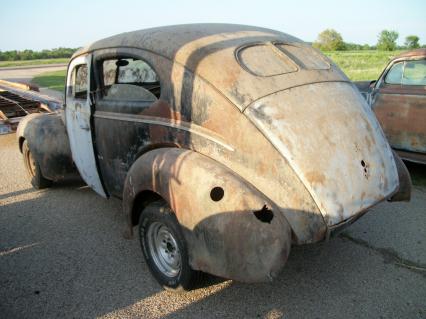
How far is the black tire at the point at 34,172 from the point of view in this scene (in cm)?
526

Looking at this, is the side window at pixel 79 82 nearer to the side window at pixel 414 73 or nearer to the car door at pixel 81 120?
the car door at pixel 81 120

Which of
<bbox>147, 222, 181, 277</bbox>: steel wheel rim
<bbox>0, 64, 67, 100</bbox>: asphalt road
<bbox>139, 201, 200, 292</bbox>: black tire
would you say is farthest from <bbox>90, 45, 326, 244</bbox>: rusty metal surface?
<bbox>0, 64, 67, 100</bbox>: asphalt road

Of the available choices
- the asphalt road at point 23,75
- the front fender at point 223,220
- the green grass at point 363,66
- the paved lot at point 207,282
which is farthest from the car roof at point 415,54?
the asphalt road at point 23,75

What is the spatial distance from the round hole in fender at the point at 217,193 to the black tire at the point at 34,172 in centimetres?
354

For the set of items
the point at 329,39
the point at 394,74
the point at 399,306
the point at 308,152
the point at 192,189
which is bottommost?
the point at 399,306

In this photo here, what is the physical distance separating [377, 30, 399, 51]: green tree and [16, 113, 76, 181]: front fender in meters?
77.8

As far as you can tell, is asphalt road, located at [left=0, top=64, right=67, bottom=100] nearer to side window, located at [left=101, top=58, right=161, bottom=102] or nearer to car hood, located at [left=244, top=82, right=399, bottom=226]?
side window, located at [left=101, top=58, right=161, bottom=102]

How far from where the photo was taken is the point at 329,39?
8344 centimetres

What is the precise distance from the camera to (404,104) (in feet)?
17.7

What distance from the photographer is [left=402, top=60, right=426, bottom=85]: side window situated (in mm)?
5366

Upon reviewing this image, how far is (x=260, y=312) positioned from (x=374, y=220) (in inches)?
81.2

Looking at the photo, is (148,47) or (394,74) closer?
(148,47)

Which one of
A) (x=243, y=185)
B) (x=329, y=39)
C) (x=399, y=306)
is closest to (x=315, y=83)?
(x=243, y=185)

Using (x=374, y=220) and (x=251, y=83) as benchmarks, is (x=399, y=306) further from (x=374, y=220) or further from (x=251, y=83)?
(x=251, y=83)
